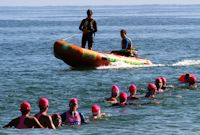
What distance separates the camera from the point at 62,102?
79.3 feet

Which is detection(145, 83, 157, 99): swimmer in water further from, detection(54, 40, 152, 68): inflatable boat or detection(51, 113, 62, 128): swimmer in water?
detection(54, 40, 152, 68): inflatable boat

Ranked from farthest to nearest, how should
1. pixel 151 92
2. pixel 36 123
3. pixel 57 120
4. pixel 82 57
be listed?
1. pixel 82 57
2. pixel 151 92
3. pixel 57 120
4. pixel 36 123

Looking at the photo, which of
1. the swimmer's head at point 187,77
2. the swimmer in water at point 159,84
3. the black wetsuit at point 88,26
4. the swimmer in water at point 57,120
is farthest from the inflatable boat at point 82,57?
the swimmer in water at point 57,120

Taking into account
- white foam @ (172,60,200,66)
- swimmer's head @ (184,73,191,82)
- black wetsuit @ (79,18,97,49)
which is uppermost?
black wetsuit @ (79,18,97,49)

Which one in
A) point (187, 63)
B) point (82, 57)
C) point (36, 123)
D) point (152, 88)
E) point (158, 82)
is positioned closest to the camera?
point (36, 123)

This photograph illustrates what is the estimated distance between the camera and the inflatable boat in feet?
107

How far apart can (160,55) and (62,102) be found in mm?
21466

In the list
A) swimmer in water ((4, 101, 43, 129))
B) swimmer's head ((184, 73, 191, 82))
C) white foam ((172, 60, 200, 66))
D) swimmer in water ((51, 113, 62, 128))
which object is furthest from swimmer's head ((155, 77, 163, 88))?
white foam ((172, 60, 200, 66))

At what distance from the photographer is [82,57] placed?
107 ft

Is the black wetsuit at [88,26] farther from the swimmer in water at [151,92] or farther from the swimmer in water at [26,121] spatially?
the swimmer in water at [26,121]

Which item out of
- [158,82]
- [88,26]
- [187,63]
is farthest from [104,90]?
[187,63]

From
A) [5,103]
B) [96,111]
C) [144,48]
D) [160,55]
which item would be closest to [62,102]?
[5,103]

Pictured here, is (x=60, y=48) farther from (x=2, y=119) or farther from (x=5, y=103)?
(x=2, y=119)

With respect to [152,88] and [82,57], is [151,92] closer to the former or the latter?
[152,88]
